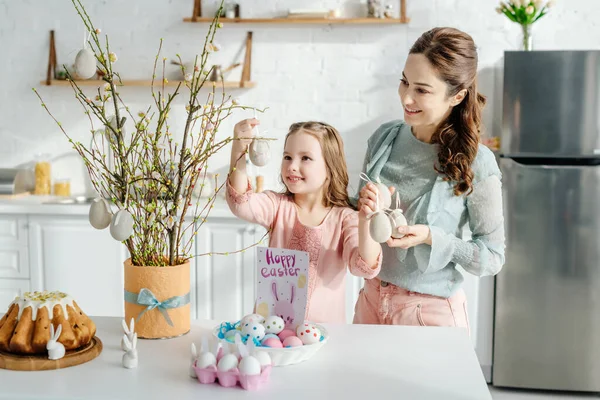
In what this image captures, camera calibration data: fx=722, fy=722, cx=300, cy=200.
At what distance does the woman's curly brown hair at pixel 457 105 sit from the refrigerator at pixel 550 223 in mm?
1537

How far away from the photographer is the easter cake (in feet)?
4.76

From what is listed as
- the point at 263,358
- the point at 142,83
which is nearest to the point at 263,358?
the point at 263,358

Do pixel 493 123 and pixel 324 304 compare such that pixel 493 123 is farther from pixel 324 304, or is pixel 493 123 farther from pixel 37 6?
pixel 37 6

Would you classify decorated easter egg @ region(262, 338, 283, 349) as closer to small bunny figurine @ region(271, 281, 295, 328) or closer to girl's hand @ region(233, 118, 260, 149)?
small bunny figurine @ region(271, 281, 295, 328)

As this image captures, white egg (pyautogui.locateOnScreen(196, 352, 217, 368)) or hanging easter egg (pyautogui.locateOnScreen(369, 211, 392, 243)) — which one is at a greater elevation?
hanging easter egg (pyautogui.locateOnScreen(369, 211, 392, 243))

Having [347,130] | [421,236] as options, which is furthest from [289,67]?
[421,236]

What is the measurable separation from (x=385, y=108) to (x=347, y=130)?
234 mm

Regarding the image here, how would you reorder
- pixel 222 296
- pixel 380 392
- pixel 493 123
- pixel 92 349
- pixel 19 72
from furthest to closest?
pixel 19 72
pixel 493 123
pixel 222 296
pixel 92 349
pixel 380 392

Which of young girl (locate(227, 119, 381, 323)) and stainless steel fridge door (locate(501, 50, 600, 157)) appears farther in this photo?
stainless steel fridge door (locate(501, 50, 600, 157))

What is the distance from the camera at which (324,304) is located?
186 cm

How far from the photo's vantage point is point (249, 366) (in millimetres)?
1344

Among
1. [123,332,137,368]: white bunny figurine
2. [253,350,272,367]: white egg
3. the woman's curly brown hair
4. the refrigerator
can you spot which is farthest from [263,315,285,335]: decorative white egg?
the refrigerator

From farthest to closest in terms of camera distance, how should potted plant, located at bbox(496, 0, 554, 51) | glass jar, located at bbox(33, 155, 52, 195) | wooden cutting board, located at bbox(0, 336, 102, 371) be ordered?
glass jar, located at bbox(33, 155, 52, 195) → potted plant, located at bbox(496, 0, 554, 51) → wooden cutting board, located at bbox(0, 336, 102, 371)

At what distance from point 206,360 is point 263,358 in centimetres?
11
